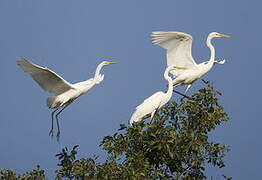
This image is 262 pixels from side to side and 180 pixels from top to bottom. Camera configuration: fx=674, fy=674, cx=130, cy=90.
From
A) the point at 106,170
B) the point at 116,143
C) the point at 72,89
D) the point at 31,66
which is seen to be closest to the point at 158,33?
the point at 72,89

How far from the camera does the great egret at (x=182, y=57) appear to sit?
14.1m

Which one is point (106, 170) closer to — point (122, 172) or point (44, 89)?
point (122, 172)

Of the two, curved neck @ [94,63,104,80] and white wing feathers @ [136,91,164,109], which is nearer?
white wing feathers @ [136,91,164,109]

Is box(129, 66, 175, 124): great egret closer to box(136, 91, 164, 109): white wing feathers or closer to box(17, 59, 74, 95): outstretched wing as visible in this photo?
box(136, 91, 164, 109): white wing feathers

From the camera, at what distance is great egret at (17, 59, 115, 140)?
12.3 meters

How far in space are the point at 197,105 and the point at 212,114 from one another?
0.28 metres

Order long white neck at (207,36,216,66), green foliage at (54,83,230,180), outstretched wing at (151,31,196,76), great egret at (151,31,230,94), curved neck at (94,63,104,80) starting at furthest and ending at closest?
long white neck at (207,36,216,66)
outstretched wing at (151,31,196,76)
great egret at (151,31,230,94)
curved neck at (94,63,104,80)
green foliage at (54,83,230,180)

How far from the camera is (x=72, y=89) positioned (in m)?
13.2

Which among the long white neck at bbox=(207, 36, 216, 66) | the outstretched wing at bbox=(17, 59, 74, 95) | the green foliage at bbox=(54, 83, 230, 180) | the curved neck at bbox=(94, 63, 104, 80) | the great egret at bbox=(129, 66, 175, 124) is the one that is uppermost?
the long white neck at bbox=(207, 36, 216, 66)

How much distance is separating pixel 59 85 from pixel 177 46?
2946mm

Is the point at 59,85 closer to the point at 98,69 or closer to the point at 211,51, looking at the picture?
the point at 98,69

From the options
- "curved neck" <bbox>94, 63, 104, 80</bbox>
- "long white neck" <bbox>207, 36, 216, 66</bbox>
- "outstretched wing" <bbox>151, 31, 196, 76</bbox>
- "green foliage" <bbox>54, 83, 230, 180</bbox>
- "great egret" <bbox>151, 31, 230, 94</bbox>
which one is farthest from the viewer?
"long white neck" <bbox>207, 36, 216, 66</bbox>

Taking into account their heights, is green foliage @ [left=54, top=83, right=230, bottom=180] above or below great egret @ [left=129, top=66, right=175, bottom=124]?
below

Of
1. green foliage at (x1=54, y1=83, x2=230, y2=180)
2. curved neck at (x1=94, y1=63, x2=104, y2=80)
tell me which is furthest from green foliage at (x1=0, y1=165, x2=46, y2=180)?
curved neck at (x1=94, y1=63, x2=104, y2=80)
